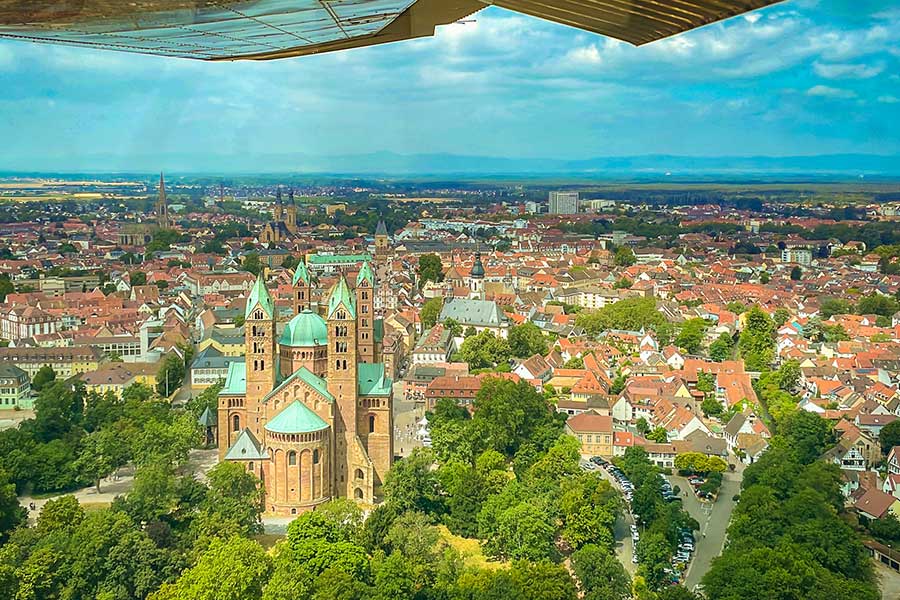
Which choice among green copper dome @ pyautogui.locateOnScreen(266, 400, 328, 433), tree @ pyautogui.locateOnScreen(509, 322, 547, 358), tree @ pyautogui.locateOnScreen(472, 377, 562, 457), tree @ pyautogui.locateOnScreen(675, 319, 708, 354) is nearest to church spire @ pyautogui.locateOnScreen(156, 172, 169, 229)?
tree @ pyautogui.locateOnScreen(509, 322, 547, 358)

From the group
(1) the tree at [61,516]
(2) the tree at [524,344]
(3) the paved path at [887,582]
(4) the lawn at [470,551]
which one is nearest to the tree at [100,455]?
(1) the tree at [61,516]

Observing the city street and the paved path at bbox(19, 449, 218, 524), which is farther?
the paved path at bbox(19, 449, 218, 524)

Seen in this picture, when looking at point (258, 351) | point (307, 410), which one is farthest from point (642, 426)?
point (258, 351)

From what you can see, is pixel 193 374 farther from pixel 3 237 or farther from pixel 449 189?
pixel 449 189

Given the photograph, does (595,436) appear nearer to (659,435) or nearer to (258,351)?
(659,435)

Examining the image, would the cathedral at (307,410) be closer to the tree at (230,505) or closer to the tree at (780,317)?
the tree at (230,505)

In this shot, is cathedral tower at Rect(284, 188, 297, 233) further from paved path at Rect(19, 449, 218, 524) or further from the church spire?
paved path at Rect(19, 449, 218, 524)
